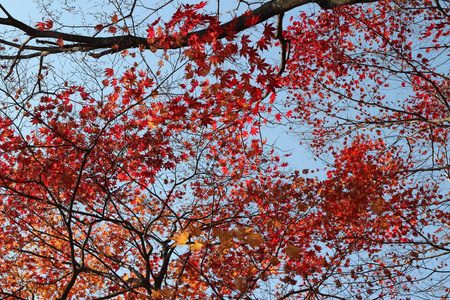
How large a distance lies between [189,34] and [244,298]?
4.24 m

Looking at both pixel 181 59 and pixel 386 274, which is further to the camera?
pixel 386 274

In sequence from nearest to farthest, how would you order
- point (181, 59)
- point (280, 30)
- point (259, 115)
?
point (181, 59) → point (280, 30) → point (259, 115)

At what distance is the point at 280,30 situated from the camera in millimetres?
7012

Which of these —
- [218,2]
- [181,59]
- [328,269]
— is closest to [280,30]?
[218,2]

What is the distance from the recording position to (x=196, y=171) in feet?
22.5

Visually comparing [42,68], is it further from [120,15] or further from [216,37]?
[216,37]

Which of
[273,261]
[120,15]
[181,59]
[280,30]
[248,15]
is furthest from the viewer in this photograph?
[280,30]

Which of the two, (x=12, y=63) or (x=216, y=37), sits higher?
(x=12, y=63)

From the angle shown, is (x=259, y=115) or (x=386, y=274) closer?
(x=386, y=274)

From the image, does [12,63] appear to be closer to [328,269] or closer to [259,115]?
[259,115]

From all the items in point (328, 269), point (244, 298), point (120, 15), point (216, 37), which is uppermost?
point (120, 15)

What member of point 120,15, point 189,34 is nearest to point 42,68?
point 120,15

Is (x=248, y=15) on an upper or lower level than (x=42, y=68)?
lower

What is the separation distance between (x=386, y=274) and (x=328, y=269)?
5.06 ft
